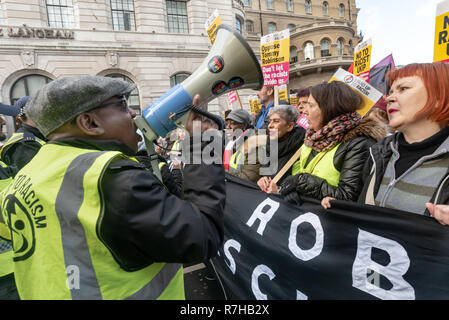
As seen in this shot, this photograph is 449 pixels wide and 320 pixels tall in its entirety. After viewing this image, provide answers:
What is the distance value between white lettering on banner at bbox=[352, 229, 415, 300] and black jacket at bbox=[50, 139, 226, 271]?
98 cm

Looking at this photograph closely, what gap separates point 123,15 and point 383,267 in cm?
1764

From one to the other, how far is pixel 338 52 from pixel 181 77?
19.3 meters

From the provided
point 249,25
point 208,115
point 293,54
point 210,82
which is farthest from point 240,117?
point 249,25

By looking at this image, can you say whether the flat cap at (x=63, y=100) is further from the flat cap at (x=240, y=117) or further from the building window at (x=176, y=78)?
the building window at (x=176, y=78)

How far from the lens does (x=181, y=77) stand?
1617 centimetres

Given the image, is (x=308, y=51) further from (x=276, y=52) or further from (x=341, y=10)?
(x=276, y=52)

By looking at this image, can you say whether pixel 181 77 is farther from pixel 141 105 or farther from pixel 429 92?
pixel 429 92

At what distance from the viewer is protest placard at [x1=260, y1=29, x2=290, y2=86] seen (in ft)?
16.8

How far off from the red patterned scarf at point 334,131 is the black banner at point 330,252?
1.60 ft

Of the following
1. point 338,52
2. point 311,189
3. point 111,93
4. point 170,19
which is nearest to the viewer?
point 111,93

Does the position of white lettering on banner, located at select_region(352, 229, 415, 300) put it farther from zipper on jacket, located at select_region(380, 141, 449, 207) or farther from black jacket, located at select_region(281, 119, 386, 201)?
black jacket, located at select_region(281, 119, 386, 201)

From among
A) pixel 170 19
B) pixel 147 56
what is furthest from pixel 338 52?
pixel 147 56

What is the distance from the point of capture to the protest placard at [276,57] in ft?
16.8

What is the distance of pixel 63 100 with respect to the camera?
0.91 m
